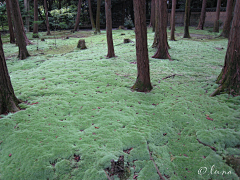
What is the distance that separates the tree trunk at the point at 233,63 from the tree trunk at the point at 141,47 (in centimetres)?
189

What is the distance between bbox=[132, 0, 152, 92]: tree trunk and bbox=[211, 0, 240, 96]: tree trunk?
1.89m

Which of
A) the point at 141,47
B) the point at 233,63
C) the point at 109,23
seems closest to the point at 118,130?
the point at 141,47

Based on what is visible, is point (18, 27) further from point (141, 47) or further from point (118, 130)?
point (118, 130)

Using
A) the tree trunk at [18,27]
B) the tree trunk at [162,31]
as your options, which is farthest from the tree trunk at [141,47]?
the tree trunk at [18,27]

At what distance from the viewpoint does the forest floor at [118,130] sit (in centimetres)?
264

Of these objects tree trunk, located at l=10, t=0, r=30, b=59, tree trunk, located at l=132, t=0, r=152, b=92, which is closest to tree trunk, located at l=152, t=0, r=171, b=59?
tree trunk, located at l=132, t=0, r=152, b=92

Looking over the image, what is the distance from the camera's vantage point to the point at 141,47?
4660mm

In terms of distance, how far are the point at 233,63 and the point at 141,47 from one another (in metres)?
2.47

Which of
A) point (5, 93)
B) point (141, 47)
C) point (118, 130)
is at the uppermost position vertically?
point (141, 47)

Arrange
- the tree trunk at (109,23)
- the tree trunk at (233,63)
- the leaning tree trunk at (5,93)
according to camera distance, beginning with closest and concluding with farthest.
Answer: the leaning tree trunk at (5,93) → the tree trunk at (233,63) → the tree trunk at (109,23)

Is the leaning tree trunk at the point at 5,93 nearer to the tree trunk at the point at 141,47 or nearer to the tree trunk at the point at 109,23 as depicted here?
the tree trunk at the point at 141,47

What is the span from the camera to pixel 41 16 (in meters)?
24.4

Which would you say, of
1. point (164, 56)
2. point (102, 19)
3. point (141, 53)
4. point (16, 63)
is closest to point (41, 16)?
point (102, 19)

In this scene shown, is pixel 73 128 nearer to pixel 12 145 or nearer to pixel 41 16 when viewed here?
pixel 12 145
